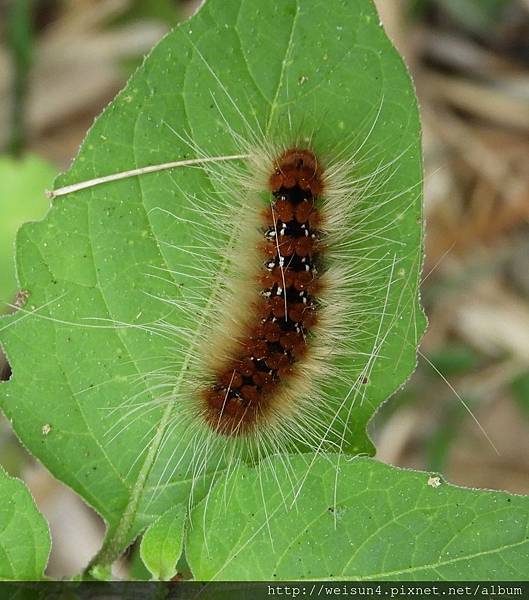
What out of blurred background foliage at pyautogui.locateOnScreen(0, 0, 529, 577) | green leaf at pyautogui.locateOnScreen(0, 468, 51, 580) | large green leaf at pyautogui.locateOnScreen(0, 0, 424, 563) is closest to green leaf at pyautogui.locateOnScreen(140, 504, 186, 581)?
large green leaf at pyautogui.locateOnScreen(0, 0, 424, 563)

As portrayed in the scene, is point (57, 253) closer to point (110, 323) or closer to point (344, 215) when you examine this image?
point (110, 323)

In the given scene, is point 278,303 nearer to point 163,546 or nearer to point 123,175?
point 123,175

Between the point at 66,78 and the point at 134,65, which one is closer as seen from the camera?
the point at 134,65

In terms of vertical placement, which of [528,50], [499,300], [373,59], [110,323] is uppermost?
[528,50]

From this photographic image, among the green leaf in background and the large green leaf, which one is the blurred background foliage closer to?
the green leaf in background

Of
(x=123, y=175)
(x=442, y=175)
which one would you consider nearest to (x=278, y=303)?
(x=123, y=175)

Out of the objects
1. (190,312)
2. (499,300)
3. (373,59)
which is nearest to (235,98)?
(373,59)

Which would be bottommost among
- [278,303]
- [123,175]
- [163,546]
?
[163,546]
